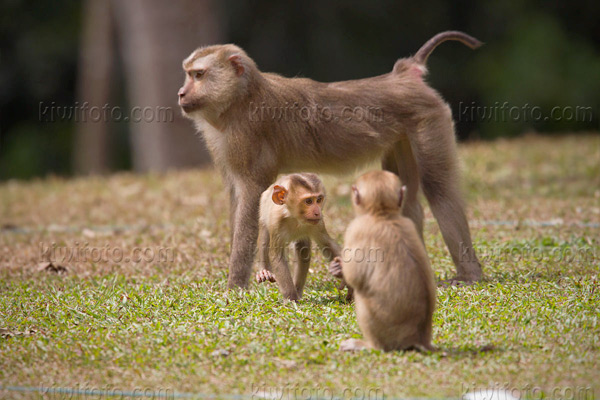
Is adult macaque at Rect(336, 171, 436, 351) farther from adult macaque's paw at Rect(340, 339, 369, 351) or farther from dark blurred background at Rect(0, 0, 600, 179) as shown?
dark blurred background at Rect(0, 0, 600, 179)

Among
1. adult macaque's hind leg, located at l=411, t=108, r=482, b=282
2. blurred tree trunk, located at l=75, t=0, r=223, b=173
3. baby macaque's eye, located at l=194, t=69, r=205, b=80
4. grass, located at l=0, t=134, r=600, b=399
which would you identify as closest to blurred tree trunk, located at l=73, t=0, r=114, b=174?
blurred tree trunk, located at l=75, t=0, r=223, b=173

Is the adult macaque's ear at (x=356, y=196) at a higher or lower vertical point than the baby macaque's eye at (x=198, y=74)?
lower

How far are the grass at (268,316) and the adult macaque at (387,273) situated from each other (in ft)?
0.40

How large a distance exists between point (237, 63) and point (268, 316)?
7.40 feet

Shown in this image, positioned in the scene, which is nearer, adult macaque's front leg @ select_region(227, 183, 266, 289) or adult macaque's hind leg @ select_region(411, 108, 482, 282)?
adult macaque's front leg @ select_region(227, 183, 266, 289)

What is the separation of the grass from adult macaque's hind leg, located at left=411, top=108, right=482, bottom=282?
0.46 metres

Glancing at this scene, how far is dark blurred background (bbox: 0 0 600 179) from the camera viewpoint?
656 inches

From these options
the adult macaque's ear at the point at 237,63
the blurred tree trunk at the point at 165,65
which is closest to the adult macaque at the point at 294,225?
the adult macaque's ear at the point at 237,63

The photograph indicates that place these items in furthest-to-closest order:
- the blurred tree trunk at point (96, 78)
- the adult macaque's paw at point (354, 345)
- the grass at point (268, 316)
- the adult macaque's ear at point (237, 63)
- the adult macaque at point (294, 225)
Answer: the blurred tree trunk at point (96, 78)
the adult macaque's ear at point (237, 63)
the adult macaque at point (294, 225)
the adult macaque's paw at point (354, 345)
the grass at point (268, 316)

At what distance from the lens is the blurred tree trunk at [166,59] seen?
1628 cm

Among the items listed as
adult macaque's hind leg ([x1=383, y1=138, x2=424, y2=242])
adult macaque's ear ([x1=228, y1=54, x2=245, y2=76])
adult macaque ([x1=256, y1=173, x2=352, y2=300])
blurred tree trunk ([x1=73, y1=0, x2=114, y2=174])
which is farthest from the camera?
blurred tree trunk ([x1=73, y1=0, x2=114, y2=174])

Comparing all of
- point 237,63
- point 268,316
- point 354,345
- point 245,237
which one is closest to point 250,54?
point 237,63

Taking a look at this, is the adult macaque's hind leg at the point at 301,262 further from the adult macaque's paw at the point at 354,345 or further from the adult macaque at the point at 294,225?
the adult macaque's paw at the point at 354,345

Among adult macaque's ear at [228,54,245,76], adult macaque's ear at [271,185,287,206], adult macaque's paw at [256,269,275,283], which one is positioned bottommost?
adult macaque's paw at [256,269,275,283]
